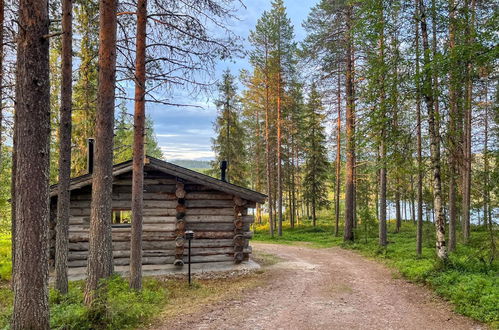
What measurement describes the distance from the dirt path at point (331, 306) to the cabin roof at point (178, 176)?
3081mm

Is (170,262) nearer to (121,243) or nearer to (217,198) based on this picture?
(121,243)

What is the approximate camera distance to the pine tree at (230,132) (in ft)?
85.9

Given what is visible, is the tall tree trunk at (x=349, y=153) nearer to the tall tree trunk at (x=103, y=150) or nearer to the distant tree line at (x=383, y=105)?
the distant tree line at (x=383, y=105)

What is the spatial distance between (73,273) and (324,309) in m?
8.49

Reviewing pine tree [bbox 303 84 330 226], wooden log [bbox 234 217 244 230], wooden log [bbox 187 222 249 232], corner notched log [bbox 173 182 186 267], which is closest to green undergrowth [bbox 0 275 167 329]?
corner notched log [bbox 173 182 186 267]

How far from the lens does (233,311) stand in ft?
23.7

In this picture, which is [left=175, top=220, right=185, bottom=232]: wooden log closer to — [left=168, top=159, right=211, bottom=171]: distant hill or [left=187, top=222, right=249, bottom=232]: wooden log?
[left=187, top=222, right=249, bottom=232]: wooden log

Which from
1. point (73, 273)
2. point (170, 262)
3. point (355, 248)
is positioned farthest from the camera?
point (355, 248)

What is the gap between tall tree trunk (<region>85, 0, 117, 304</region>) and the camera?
716 centimetres

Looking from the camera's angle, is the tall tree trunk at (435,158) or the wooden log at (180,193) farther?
the wooden log at (180,193)

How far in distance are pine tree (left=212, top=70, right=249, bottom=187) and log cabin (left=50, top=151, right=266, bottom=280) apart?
14.4 meters

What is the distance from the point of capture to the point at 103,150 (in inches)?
285

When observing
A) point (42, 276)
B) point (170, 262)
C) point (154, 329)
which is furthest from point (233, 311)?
point (170, 262)

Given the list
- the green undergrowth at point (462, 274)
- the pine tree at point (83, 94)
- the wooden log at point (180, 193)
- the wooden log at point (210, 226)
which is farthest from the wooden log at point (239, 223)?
the pine tree at point (83, 94)
